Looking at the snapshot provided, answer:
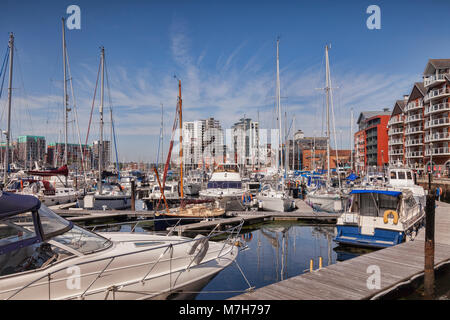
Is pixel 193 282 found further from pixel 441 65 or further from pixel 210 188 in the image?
pixel 441 65

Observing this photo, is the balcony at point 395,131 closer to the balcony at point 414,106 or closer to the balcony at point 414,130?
the balcony at point 414,130

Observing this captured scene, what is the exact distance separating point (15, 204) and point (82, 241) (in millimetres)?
1508

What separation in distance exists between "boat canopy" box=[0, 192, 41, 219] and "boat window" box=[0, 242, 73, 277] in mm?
688

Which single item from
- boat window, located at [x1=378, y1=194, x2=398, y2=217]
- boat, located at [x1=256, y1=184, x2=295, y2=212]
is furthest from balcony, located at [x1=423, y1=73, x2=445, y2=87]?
boat window, located at [x1=378, y1=194, x2=398, y2=217]

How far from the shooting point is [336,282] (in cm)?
Answer: 767

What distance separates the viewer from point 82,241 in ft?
21.8

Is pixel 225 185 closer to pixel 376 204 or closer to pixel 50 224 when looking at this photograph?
pixel 376 204

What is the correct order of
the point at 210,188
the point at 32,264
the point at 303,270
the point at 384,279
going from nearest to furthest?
1. the point at 32,264
2. the point at 384,279
3. the point at 303,270
4. the point at 210,188

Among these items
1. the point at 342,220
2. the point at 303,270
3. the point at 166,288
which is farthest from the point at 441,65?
the point at 166,288

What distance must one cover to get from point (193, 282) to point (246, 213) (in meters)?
15.5

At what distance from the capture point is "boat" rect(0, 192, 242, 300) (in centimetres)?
552

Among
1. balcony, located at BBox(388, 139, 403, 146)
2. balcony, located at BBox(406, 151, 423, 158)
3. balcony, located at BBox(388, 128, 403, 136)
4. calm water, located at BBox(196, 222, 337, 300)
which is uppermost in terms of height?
balcony, located at BBox(388, 128, 403, 136)

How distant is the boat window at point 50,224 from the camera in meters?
6.07

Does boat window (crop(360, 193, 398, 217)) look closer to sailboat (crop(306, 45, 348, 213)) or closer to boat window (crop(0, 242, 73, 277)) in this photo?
sailboat (crop(306, 45, 348, 213))
